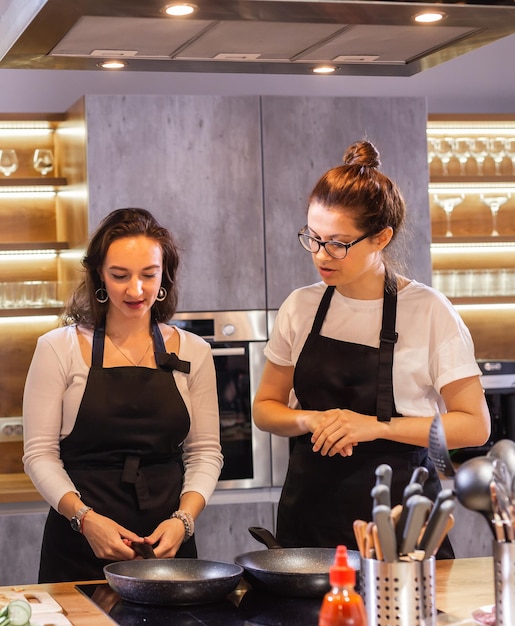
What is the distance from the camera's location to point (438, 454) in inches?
60.3

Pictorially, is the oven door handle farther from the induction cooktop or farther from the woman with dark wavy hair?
the induction cooktop

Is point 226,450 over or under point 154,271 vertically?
under

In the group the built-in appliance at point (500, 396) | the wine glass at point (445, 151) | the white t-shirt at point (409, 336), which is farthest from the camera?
the wine glass at point (445, 151)

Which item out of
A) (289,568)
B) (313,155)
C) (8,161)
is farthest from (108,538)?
(8,161)

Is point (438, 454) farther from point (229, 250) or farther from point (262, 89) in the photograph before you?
point (262, 89)

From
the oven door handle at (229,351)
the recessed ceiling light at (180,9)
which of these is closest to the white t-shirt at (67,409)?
the recessed ceiling light at (180,9)

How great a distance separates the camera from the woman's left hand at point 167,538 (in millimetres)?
2262

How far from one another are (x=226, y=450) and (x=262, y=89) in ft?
5.86

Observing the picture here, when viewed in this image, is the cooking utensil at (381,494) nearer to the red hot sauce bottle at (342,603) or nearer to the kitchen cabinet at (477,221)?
the red hot sauce bottle at (342,603)

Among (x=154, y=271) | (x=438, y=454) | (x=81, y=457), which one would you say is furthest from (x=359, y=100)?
(x=438, y=454)

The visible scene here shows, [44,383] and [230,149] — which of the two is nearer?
[44,383]

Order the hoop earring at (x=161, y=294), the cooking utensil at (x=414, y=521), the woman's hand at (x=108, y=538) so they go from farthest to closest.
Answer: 1. the hoop earring at (x=161, y=294)
2. the woman's hand at (x=108, y=538)
3. the cooking utensil at (x=414, y=521)

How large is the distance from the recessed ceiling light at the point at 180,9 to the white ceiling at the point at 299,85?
3.04 meters

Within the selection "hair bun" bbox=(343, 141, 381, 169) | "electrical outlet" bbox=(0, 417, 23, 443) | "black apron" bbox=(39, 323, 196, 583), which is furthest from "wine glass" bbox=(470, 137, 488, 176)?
"black apron" bbox=(39, 323, 196, 583)
